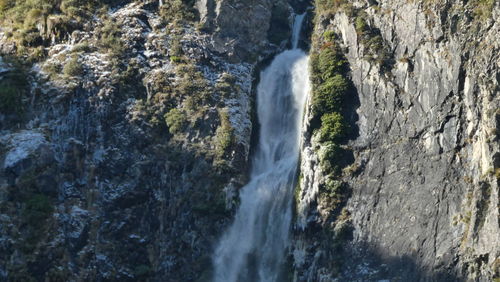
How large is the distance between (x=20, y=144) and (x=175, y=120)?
24.2ft

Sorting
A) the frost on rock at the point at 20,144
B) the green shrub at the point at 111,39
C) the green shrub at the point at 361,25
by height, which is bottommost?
the frost on rock at the point at 20,144

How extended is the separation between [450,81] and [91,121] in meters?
17.0

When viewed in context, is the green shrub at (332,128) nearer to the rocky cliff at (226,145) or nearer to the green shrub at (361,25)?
the rocky cliff at (226,145)

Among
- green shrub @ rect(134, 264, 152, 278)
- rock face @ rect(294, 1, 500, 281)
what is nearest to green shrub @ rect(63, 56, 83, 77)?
green shrub @ rect(134, 264, 152, 278)

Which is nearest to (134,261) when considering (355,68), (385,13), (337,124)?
(337,124)

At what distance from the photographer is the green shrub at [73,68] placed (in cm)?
3934

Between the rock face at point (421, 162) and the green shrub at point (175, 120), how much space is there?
615 centimetres

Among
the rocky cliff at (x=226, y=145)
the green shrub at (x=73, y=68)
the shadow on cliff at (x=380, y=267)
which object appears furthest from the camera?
the green shrub at (x=73, y=68)

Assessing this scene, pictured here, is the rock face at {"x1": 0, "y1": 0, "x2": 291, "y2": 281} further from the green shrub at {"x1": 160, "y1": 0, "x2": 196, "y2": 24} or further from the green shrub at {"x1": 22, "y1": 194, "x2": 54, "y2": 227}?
the green shrub at {"x1": 160, "y1": 0, "x2": 196, "y2": 24}

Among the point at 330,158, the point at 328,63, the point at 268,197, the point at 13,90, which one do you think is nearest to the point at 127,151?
the point at 13,90

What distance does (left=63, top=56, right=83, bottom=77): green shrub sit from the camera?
39344mm

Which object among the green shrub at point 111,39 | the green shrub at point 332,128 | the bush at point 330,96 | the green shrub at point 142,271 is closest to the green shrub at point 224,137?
the bush at point 330,96

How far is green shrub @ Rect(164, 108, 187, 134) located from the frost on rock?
5981mm

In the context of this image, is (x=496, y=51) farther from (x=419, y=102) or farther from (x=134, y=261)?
(x=134, y=261)
